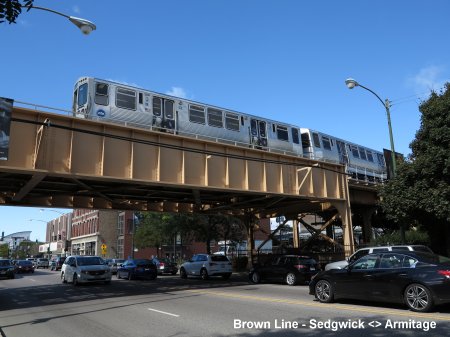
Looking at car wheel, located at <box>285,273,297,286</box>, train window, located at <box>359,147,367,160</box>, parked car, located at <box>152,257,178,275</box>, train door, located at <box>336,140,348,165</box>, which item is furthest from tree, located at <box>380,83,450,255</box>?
parked car, located at <box>152,257,178,275</box>

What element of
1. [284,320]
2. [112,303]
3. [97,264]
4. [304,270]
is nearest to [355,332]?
[284,320]

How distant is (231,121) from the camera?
81.2 ft

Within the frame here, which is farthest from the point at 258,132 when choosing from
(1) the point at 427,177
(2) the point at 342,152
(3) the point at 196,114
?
(2) the point at 342,152

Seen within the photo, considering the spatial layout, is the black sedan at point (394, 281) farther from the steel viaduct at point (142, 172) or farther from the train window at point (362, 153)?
the train window at point (362, 153)

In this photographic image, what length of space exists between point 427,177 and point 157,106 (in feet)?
48.0

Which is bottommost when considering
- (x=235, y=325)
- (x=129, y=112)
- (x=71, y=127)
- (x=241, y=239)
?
(x=235, y=325)

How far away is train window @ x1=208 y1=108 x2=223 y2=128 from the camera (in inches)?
931

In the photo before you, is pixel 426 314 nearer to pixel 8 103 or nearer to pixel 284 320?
pixel 284 320

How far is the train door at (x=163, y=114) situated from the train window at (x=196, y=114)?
113cm

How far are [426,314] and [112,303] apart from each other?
33.5 feet

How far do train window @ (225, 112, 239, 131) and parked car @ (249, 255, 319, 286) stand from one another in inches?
A: 298

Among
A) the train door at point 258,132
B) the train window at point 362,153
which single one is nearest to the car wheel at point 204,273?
the train door at point 258,132

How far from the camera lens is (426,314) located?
9.88 m

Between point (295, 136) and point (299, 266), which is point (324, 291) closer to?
point (299, 266)
